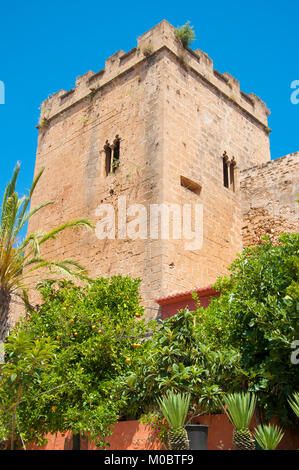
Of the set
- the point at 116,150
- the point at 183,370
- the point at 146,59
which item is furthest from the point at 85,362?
the point at 146,59

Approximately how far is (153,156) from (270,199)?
342 centimetres

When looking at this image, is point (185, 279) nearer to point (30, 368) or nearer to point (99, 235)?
point (99, 235)

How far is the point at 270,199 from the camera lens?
13500 millimetres

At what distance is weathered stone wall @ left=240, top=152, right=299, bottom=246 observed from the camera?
13.0 meters

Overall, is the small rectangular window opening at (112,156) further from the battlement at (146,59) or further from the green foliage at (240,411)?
the green foliage at (240,411)

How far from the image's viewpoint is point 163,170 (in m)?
11.9

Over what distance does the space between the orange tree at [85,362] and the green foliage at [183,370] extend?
373 millimetres

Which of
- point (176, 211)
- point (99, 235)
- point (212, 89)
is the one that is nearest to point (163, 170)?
point (176, 211)

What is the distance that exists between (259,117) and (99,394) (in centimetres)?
1153

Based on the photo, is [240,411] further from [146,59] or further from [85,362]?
[146,59]

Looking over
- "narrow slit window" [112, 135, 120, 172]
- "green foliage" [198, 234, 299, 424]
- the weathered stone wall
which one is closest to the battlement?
"narrow slit window" [112, 135, 120, 172]

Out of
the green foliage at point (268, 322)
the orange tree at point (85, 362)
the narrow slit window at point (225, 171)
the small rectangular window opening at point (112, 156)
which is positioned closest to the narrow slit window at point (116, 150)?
the small rectangular window opening at point (112, 156)

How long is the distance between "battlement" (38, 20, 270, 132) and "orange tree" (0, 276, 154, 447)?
7.38 metres

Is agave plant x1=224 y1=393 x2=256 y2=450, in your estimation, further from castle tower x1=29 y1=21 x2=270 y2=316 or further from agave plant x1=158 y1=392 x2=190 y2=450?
castle tower x1=29 y1=21 x2=270 y2=316
